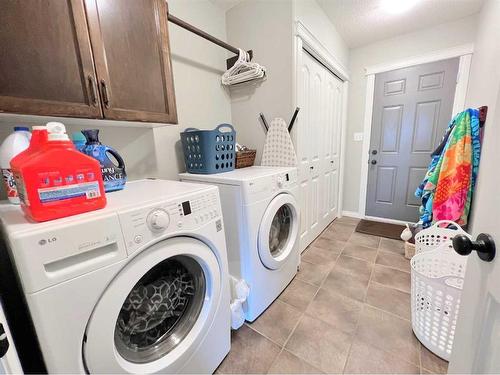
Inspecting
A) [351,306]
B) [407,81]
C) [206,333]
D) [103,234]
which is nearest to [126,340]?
[206,333]

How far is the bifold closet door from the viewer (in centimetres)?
183

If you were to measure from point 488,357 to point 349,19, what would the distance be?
261 centimetres

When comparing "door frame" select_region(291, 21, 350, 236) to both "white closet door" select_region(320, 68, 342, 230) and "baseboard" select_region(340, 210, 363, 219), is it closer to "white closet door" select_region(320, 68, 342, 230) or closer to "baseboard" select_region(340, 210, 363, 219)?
"white closet door" select_region(320, 68, 342, 230)

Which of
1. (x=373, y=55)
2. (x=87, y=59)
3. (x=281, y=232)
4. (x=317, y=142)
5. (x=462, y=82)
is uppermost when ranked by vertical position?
(x=373, y=55)

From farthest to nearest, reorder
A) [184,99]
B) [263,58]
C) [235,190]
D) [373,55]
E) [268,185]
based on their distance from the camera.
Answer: [373,55]
[263,58]
[184,99]
[268,185]
[235,190]

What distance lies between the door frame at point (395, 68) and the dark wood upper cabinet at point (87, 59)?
256 cm

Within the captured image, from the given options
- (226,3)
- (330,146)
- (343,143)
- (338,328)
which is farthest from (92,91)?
(343,143)

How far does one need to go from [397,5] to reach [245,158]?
1936mm

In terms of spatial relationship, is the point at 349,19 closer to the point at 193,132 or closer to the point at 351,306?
the point at 193,132

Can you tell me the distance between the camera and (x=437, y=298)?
103cm

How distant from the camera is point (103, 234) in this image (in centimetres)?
58

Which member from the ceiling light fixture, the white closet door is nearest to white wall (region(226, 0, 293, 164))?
the white closet door

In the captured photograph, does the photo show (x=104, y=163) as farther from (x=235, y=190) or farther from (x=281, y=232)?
(x=281, y=232)

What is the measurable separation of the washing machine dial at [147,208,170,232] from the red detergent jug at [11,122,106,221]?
15cm
